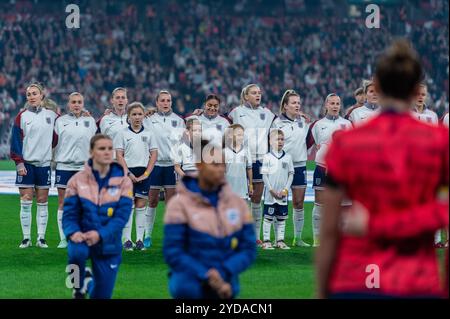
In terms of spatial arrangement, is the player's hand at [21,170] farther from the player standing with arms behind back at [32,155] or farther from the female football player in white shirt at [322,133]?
the female football player in white shirt at [322,133]

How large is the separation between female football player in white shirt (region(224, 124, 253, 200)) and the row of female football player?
0.10 metres

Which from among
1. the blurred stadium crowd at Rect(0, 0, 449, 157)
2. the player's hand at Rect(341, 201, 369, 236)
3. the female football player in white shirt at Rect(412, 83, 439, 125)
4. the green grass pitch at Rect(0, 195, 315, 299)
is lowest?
the green grass pitch at Rect(0, 195, 315, 299)

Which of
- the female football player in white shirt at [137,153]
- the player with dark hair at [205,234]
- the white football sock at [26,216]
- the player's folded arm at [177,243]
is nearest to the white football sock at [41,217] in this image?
the white football sock at [26,216]

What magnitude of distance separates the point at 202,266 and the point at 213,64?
35.8 meters

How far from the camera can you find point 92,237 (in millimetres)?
7938

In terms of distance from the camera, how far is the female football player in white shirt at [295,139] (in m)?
13.5

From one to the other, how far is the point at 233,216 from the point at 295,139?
7.73 m

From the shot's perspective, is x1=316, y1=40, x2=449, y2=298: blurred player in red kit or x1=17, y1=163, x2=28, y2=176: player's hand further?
x1=17, y1=163, x2=28, y2=176: player's hand

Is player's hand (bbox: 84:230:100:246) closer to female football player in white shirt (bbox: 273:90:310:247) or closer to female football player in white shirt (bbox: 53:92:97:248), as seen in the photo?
female football player in white shirt (bbox: 53:92:97:248)

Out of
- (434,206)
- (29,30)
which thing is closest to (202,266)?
(434,206)

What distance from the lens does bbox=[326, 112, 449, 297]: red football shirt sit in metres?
4.00

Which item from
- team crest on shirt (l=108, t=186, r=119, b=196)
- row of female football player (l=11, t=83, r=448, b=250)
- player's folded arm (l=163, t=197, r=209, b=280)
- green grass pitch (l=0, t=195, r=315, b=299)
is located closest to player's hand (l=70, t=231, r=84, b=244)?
team crest on shirt (l=108, t=186, r=119, b=196)

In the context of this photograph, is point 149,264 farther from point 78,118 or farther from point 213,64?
point 213,64

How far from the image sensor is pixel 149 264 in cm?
1198
